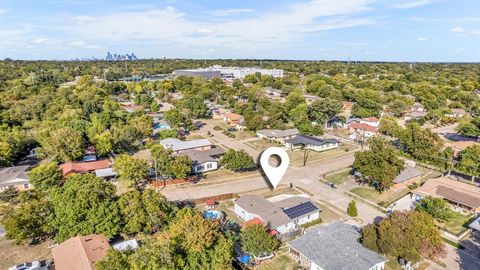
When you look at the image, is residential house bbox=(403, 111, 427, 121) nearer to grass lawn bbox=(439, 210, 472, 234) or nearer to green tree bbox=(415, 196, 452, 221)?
grass lawn bbox=(439, 210, 472, 234)

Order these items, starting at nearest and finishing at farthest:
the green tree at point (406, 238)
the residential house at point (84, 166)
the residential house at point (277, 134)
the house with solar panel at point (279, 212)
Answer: the green tree at point (406, 238) < the house with solar panel at point (279, 212) < the residential house at point (84, 166) < the residential house at point (277, 134)

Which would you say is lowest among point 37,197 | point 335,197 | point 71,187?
point 335,197

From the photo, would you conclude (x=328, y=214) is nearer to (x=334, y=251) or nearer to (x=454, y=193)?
(x=334, y=251)

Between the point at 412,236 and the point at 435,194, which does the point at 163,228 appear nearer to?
the point at 412,236

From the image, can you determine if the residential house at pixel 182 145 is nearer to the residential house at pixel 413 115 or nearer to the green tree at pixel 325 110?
the green tree at pixel 325 110

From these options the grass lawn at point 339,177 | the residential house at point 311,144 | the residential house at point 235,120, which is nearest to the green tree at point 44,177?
the grass lawn at point 339,177

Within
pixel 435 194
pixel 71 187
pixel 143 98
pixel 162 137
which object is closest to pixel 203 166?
pixel 162 137
